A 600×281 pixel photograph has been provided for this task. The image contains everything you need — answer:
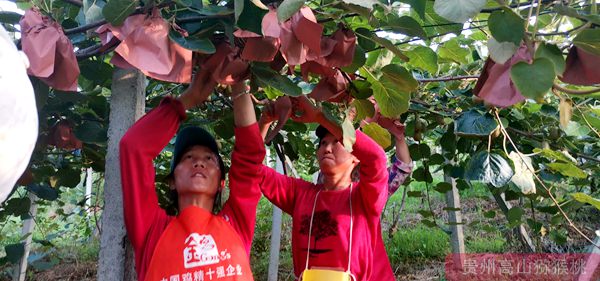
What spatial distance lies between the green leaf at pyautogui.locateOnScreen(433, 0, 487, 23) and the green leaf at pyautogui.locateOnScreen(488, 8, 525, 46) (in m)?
0.04

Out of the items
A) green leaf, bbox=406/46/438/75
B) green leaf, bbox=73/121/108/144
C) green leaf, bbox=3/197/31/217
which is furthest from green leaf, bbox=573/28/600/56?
green leaf, bbox=3/197/31/217

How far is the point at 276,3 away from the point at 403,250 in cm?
305

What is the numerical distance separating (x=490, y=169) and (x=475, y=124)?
0.16m

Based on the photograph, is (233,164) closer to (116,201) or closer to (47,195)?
(116,201)

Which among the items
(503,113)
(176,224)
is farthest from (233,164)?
(503,113)

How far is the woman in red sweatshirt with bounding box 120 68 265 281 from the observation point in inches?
34.7

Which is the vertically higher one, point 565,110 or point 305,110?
point 305,110

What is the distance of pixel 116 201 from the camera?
84cm

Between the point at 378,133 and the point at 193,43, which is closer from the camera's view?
the point at 193,43

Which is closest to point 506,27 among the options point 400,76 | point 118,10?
point 400,76

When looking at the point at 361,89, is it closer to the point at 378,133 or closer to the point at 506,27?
the point at 378,133

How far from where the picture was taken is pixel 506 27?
45cm

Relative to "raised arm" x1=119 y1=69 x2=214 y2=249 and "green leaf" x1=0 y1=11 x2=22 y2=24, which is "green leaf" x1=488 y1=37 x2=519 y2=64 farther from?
"green leaf" x1=0 y1=11 x2=22 y2=24

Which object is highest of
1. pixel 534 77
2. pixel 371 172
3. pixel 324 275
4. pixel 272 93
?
pixel 272 93
